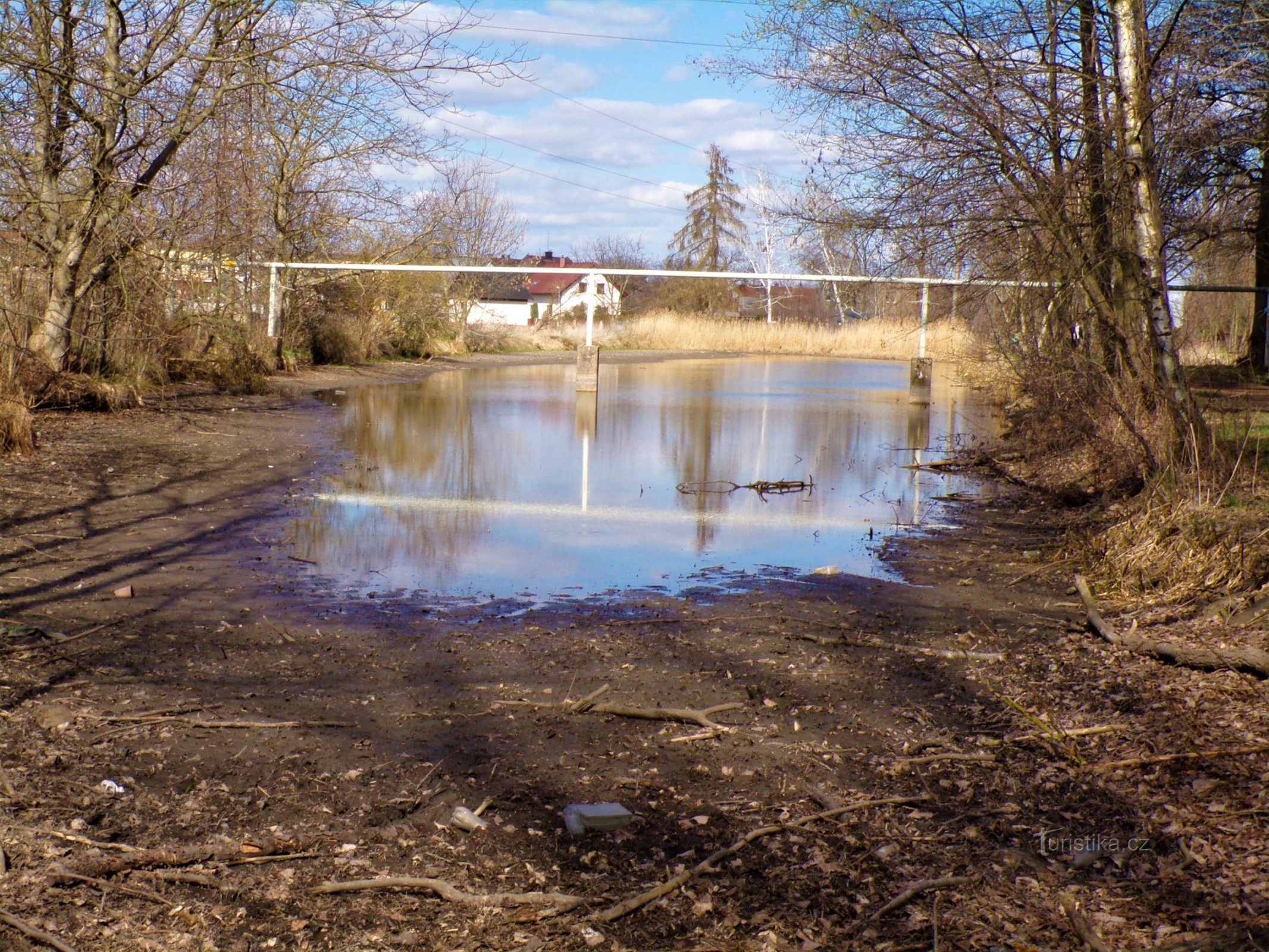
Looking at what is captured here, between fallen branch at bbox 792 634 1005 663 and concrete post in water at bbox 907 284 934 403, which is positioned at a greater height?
concrete post in water at bbox 907 284 934 403

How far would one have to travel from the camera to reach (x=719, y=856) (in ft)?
10.7

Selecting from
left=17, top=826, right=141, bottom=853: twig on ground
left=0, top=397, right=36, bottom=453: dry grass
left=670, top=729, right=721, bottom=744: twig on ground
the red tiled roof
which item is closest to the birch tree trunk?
left=670, top=729, right=721, bottom=744: twig on ground

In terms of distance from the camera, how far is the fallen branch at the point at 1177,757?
3.84 m

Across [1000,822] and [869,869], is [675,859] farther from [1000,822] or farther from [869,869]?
[1000,822]

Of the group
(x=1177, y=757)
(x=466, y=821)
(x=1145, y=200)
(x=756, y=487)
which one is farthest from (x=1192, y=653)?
(x=756, y=487)

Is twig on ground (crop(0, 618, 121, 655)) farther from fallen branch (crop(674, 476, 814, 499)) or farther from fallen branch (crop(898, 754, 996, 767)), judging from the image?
fallen branch (crop(674, 476, 814, 499))

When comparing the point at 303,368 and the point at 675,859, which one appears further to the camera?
the point at 303,368

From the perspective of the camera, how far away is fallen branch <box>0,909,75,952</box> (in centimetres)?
272

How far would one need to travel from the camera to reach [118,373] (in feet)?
50.1

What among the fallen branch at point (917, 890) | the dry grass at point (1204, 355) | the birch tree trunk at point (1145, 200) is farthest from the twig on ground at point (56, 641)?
the dry grass at point (1204, 355)

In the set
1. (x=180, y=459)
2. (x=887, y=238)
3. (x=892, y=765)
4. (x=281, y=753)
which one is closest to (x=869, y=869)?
(x=892, y=765)

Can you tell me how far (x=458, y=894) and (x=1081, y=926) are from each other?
160 cm

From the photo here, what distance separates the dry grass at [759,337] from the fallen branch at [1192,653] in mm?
41687

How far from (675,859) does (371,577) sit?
422cm
